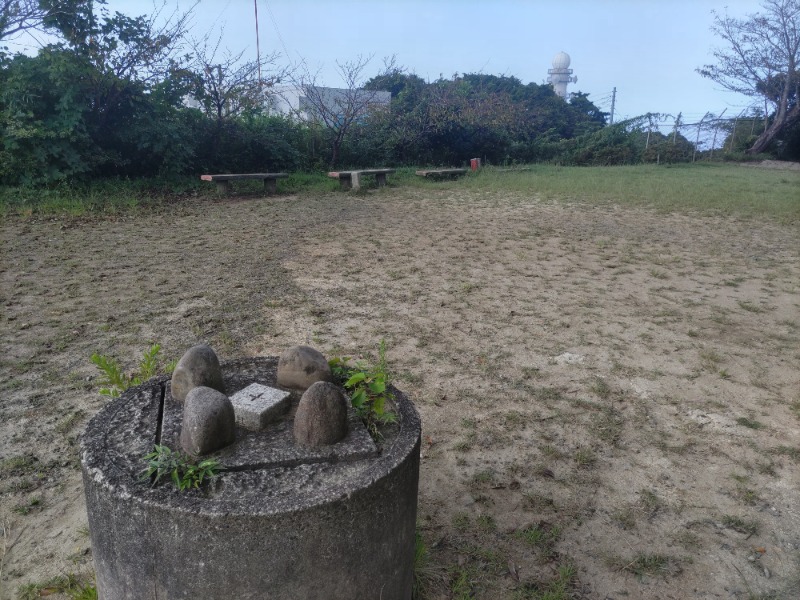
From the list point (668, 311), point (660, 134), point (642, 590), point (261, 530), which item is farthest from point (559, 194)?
point (660, 134)

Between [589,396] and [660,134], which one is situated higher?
[660,134]

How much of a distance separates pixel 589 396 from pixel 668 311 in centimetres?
181

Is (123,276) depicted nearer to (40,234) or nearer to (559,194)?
(40,234)

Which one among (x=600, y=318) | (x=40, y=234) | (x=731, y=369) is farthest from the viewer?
(x=40, y=234)

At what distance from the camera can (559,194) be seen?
1131 cm

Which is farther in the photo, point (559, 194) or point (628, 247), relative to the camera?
point (559, 194)

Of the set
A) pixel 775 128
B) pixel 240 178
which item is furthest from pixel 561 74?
pixel 240 178

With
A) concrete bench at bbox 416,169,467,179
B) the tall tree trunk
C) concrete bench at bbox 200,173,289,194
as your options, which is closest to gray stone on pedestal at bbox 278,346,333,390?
concrete bench at bbox 200,173,289,194

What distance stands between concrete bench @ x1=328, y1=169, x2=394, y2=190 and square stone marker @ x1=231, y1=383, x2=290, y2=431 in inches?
393

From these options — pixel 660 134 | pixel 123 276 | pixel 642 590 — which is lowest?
pixel 642 590

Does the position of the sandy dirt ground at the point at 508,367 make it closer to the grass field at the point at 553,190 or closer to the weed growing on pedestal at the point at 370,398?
the weed growing on pedestal at the point at 370,398

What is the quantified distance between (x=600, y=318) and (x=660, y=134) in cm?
2085

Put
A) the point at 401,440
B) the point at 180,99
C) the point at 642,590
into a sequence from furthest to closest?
1. the point at 180,99
2. the point at 642,590
3. the point at 401,440

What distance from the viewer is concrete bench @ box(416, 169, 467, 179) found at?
→ 43.5ft
